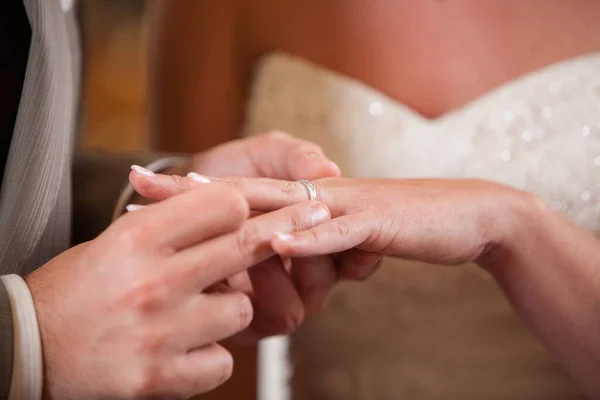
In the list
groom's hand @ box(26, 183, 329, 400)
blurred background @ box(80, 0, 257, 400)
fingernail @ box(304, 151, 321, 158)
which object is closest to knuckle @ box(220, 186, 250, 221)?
groom's hand @ box(26, 183, 329, 400)

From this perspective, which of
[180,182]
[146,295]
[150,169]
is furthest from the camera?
[150,169]

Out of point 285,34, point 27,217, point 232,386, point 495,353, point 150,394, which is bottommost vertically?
point 232,386

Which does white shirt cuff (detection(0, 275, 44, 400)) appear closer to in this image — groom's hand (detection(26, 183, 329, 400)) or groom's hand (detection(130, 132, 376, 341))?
groom's hand (detection(26, 183, 329, 400))

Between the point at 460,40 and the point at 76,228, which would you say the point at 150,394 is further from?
the point at 460,40

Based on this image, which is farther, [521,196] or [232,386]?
[232,386]

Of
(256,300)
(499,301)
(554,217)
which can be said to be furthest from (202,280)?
(499,301)

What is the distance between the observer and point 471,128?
3.20 ft

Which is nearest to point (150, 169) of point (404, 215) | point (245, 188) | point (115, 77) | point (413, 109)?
point (245, 188)

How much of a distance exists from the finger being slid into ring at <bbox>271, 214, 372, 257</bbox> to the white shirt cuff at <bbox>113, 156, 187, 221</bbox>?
32cm

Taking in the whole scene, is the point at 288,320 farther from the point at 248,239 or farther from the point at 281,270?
the point at 248,239

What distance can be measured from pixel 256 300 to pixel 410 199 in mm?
240

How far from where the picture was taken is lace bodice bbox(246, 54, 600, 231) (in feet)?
3.05

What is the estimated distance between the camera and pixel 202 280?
0.49 m

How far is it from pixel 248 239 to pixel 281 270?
0.15m
